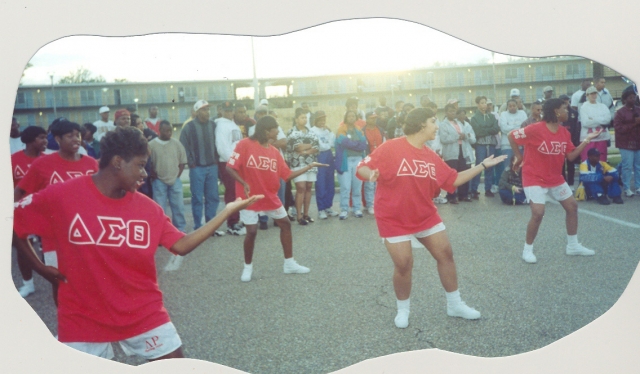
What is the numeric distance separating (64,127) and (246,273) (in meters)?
0.91

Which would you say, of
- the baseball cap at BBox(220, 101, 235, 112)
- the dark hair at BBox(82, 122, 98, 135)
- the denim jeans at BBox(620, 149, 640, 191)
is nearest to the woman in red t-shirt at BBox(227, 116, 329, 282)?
the baseball cap at BBox(220, 101, 235, 112)

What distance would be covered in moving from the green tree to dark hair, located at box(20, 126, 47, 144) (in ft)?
0.66

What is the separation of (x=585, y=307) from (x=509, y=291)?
35cm

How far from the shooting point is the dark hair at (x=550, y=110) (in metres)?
2.30

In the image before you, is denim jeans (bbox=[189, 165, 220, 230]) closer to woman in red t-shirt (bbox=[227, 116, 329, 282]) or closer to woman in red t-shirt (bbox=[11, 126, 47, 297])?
woman in red t-shirt (bbox=[227, 116, 329, 282])

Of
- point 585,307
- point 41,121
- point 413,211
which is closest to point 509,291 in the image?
point 585,307

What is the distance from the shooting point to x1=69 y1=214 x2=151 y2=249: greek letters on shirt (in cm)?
194

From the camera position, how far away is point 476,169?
2369 millimetres

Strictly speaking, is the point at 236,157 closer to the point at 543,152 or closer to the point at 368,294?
the point at 368,294

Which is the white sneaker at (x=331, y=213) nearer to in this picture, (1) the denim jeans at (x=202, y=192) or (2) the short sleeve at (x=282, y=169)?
(2) the short sleeve at (x=282, y=169)

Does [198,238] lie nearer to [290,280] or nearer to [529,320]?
[290,280]

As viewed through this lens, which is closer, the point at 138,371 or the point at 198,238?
the point at 198,238

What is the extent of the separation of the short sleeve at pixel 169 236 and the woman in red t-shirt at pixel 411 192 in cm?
79

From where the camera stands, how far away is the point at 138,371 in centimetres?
217
